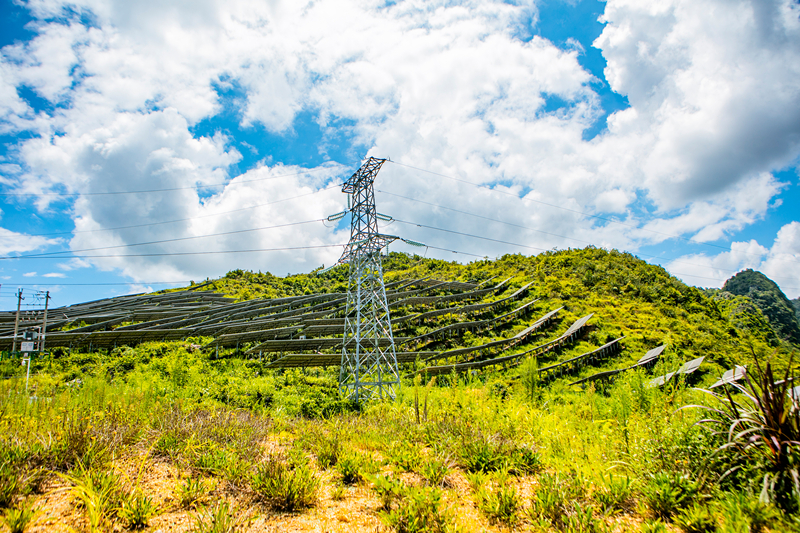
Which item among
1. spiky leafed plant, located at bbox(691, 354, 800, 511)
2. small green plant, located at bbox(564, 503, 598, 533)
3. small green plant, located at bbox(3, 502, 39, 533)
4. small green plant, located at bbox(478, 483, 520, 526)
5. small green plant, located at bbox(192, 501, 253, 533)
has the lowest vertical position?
small green plant, located at bbox(478, 483, 520, 526)

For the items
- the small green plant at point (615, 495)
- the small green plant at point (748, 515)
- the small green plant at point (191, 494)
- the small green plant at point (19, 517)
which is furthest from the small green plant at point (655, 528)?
the small green plant at point (19, 517)

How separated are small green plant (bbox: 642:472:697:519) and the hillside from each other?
254 ft

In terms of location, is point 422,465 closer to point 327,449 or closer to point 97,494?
point 327,449

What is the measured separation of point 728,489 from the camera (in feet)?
12.6

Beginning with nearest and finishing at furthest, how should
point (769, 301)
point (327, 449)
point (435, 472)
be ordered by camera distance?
point (435, 472) → point (327, 449) → point (769, 301)

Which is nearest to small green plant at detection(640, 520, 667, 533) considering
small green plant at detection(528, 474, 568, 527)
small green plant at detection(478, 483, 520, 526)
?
small green plant at detection(528, 474, 568, 527)

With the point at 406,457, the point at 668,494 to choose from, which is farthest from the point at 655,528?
the point at 406,457

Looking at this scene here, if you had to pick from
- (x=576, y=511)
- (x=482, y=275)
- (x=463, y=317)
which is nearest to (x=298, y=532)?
(x=576, y=511)

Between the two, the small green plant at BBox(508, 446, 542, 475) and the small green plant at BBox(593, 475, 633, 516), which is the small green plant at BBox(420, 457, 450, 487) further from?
the small green plant at BBox(593, 475, 633, 516)

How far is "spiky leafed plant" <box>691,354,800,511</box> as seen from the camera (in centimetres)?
341

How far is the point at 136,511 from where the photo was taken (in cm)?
372

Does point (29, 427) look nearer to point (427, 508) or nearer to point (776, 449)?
point (427, 508)

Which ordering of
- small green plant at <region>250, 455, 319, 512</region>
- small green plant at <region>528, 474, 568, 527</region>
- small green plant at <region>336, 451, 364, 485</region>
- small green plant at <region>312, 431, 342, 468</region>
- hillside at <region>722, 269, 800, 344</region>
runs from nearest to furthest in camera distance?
small green plant at <region>528, 474, 568, 527</region>
small green plant at <region>250, 455, 319, 512</region>
small green plant at <region>336, 451, 364, 485</region>
small green plant at <region>312, 431, 342, 468</region>
hillside at <region>722, 269, 800, 344</region>

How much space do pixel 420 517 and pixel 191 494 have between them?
2.87 m
